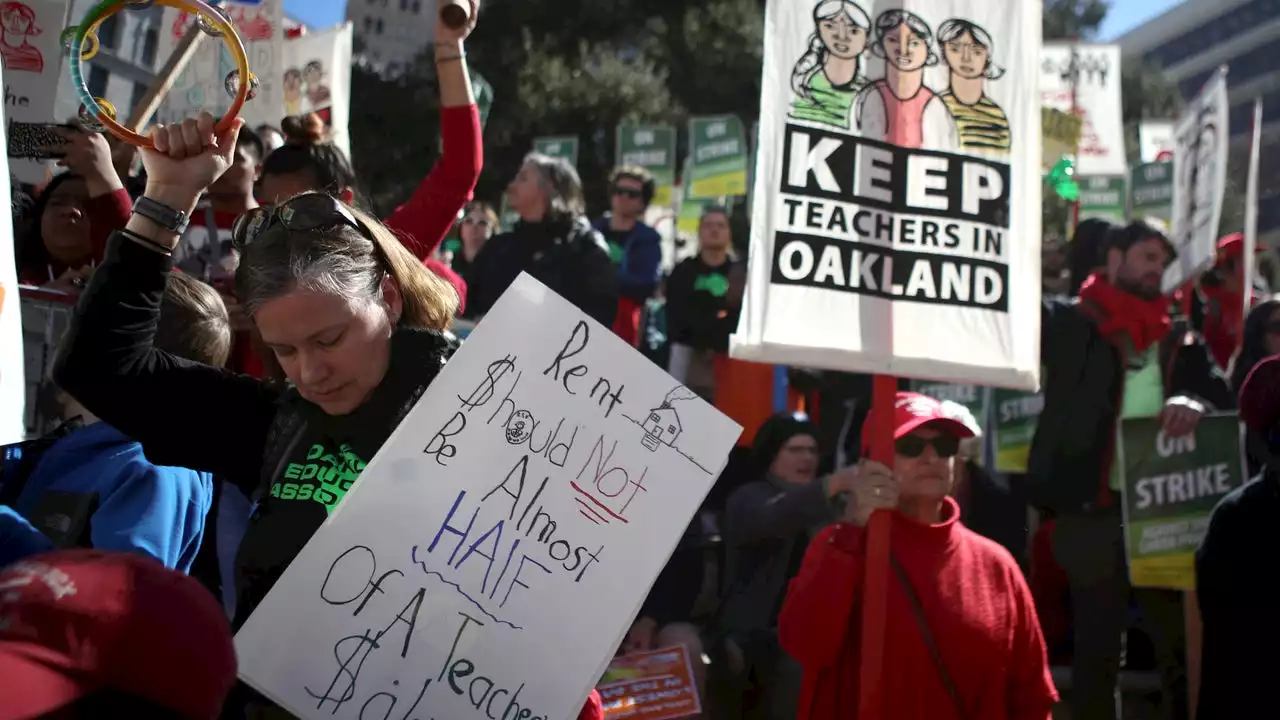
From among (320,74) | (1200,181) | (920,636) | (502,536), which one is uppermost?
(320,74)

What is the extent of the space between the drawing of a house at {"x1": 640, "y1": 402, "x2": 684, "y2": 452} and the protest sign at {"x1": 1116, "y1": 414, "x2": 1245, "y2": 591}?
358 cm

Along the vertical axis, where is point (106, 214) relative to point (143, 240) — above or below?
above

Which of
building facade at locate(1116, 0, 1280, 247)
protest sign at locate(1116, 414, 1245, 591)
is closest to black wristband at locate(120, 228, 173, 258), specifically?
protest sign at locate(1116, 414, 1245, 591)

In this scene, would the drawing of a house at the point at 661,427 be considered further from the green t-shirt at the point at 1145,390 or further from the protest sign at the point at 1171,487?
the green t-shirt at the point at 1145,390

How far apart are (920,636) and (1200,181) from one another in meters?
3.93

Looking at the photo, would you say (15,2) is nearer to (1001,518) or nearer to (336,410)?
(336,410)

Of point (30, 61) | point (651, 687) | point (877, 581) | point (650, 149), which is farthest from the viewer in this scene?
point (650, 149)

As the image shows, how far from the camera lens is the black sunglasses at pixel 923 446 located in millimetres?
3326

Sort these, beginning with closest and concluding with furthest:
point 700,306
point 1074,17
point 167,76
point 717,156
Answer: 1. point 167,76
2. point 700,306
3. point 717,156
4. point 1074,17

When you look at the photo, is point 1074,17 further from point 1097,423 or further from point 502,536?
point 502,536

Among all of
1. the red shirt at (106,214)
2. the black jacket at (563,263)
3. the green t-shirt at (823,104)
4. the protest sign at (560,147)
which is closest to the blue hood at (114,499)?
the red shirt at (106,214)

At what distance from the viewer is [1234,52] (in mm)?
61000

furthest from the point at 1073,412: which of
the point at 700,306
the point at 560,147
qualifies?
the point at 560,147


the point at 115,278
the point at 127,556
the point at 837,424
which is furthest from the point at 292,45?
the point at 127,556
